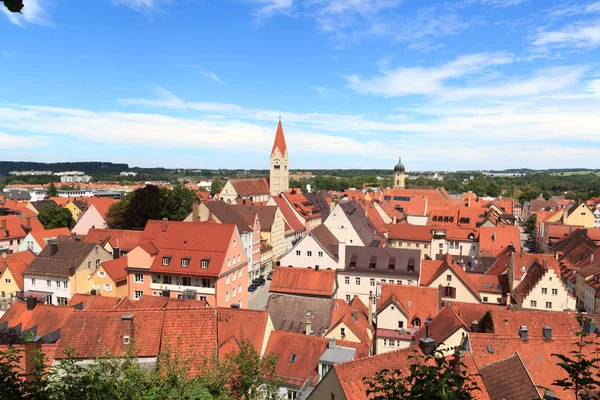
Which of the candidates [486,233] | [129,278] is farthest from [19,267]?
[486,233]

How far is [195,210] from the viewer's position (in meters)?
55.7

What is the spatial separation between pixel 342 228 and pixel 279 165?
6376 centimetres

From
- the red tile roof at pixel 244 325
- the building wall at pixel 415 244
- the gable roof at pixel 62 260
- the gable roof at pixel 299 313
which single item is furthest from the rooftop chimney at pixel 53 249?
the building wall at pixel 415 244

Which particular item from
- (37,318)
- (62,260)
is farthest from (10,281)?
(37,318)

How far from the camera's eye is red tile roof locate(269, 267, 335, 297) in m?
35.7

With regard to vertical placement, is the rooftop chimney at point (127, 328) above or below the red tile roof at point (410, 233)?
above

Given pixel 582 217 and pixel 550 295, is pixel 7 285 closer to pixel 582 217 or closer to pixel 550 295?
pixel 550 295

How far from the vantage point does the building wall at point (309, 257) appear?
44156mm

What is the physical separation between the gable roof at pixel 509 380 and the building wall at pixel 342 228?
32532 millimetres

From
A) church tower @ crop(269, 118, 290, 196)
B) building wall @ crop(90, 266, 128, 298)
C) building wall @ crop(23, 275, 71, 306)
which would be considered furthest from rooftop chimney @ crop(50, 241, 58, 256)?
church tower @ crop(269, 118, 290, 196)

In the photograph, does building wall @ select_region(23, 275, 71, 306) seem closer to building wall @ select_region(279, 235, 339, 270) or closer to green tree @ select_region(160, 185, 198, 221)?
building wall @ select_region(279, 235, 339, 270)

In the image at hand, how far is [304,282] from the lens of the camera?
3644cm

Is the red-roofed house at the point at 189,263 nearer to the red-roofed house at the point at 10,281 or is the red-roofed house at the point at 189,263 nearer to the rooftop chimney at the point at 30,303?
the rooftop chimney at the point at 30,303

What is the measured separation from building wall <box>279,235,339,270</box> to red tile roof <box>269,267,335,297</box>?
724 cm
